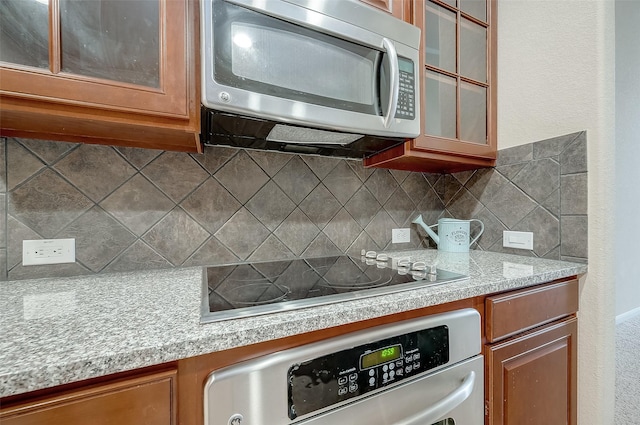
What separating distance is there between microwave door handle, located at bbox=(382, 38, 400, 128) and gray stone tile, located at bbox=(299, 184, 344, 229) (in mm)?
447

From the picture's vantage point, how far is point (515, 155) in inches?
52.1

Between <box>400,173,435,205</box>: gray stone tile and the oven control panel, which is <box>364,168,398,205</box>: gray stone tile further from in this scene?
the oven control panel

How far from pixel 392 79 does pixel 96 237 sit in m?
1.11

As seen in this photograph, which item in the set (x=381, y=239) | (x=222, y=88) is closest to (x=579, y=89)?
(x=381, y=239)

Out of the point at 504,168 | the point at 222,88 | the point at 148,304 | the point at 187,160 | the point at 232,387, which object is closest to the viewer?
the point at 232,387

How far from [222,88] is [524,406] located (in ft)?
4.33

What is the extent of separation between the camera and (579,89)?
1.13 m

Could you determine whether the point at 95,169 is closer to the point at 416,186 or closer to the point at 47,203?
the point at 47,203

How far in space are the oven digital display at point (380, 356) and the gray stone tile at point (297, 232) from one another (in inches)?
26.2

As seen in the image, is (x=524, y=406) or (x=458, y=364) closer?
(x=458, y=364)

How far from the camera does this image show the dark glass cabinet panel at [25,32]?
63 cm

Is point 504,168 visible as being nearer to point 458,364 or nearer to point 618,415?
point 458,364

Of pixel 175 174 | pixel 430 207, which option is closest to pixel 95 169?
pixel 175 174

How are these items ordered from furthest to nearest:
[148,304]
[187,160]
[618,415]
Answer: [618,415] → [187,160] → [148,304]
